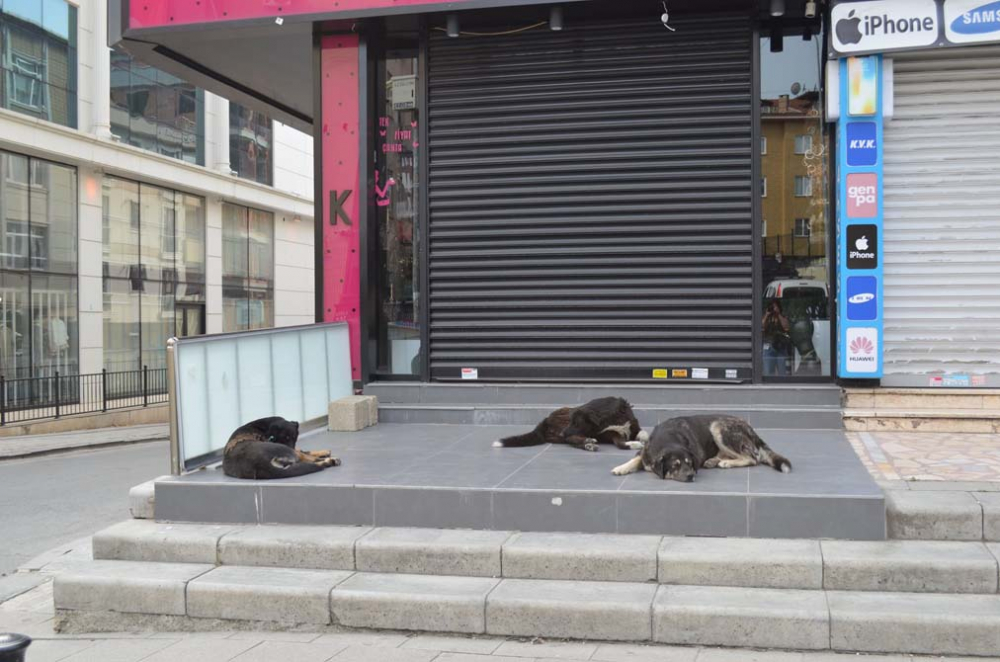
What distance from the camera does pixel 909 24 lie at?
337 inches

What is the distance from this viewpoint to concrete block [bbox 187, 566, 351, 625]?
573 cm

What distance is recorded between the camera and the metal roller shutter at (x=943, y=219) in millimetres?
8828

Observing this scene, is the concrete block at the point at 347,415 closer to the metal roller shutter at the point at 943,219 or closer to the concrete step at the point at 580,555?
the concrete step at the point at 580,555

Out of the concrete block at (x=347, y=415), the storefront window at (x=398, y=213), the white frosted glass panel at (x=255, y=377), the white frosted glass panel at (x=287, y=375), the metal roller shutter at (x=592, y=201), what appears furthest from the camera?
the storefront window at (x=398, y=213)

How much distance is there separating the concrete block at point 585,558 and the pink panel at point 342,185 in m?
4.81

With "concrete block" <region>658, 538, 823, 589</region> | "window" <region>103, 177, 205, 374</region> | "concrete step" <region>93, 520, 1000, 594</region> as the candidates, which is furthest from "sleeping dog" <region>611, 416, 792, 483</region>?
"window" <region>103, 177, 205, 374</region>

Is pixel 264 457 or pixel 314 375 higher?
pixel 314 375

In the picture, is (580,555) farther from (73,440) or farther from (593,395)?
(73,440)

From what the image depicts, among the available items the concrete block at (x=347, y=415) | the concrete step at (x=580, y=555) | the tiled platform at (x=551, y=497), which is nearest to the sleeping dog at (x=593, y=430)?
the tiled platform at (x=551, y=497)

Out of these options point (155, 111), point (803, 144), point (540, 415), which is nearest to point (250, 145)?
point (155, 111)

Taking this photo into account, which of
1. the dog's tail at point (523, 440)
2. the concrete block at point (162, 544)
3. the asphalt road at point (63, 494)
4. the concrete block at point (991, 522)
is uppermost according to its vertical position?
the dog's tail at point (523, 440)

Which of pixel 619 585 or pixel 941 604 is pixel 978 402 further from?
pixel 619 585

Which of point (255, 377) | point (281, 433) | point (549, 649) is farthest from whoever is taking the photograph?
point (255, 377)

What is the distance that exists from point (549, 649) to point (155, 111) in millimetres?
25421
